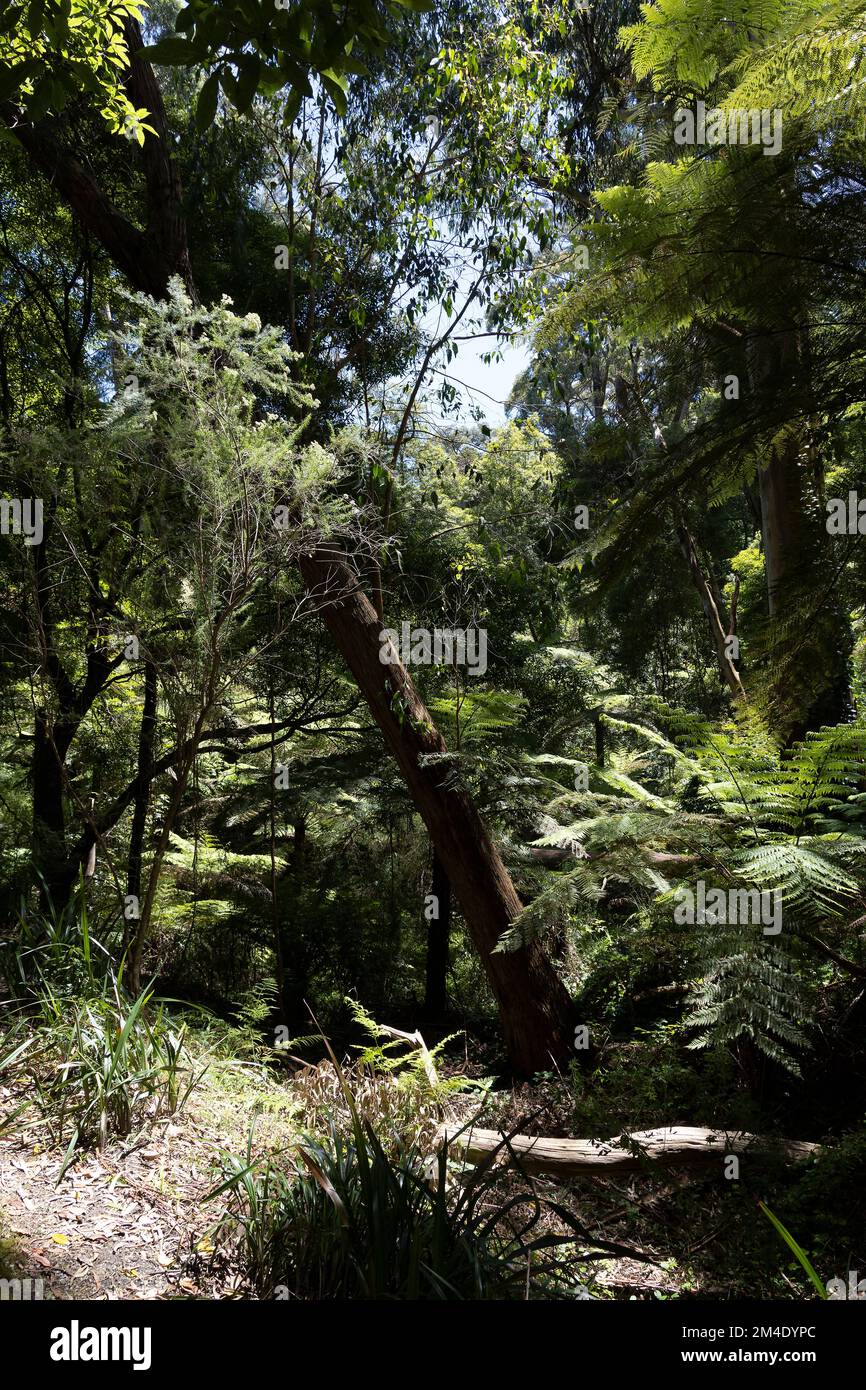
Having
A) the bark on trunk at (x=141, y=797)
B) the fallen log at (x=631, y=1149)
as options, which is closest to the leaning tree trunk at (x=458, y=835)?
the bark on trunk at (x=141, y=797)

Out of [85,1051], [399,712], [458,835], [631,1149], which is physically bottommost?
[631,1149]

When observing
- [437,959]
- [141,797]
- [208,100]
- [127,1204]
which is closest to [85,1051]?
[127,1204]

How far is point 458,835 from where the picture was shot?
6098mm

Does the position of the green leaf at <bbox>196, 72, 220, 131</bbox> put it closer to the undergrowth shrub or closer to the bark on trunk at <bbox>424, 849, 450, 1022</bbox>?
the undergrowth shrub

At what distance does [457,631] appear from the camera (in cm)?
686

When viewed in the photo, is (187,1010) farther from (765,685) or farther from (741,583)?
(741,583)

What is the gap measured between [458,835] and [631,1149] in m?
2.42

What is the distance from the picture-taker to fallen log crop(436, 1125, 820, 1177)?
4.08 m

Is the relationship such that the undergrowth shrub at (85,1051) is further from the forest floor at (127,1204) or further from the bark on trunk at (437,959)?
the bark on trunk at (437,959)

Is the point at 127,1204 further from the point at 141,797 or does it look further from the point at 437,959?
the point at 437,959

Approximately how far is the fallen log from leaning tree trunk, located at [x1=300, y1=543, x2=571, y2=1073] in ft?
5.15

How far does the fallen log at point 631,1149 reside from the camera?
4.08m

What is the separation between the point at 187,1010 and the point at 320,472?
13.6ft

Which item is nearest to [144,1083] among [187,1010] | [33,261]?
[187,1010]
